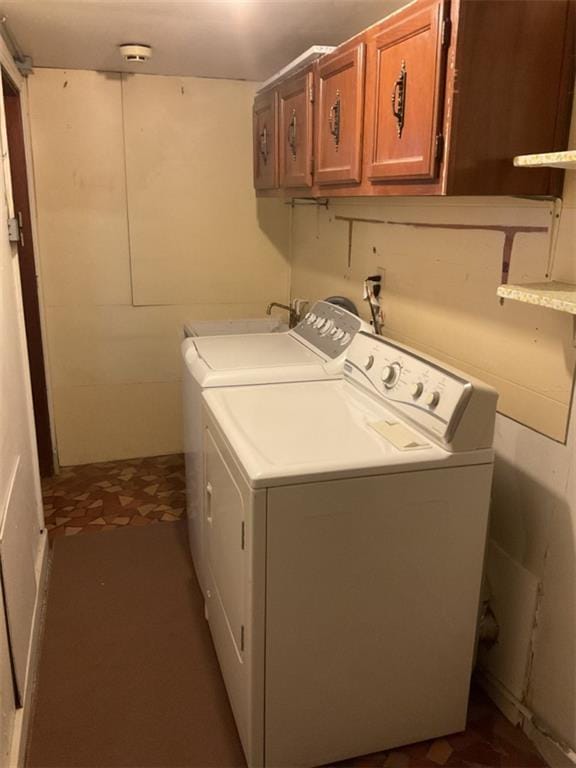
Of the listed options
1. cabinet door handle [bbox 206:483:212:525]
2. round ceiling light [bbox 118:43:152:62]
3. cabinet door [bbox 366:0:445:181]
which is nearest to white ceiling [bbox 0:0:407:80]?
round ceiling light [bbox 118:43:152:62]

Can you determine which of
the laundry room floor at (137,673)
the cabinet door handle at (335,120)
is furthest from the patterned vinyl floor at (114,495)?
the cabinet door handle at (335,120)

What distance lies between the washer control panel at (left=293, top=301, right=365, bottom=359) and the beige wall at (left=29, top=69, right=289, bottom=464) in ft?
3.36

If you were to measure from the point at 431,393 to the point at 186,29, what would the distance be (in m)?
1.80

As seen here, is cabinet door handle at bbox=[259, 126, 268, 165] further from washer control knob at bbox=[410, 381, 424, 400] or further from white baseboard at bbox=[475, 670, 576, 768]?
white baseboard at bbox=[475, 670, 576, 768]

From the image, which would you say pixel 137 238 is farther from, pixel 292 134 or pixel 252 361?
pixel 252 361

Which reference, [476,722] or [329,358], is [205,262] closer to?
[329,358]

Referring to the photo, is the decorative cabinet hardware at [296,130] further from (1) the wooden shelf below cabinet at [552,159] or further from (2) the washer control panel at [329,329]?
(1) the wooden shelf below cabinet at [552,159]

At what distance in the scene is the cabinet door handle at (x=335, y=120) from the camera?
7.01 feet

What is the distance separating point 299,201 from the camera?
3.54 metres

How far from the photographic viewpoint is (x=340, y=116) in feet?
6.96

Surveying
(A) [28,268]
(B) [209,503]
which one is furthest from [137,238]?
(B) [209,503]

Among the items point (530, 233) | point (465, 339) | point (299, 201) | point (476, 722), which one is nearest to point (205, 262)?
point (299, 201)

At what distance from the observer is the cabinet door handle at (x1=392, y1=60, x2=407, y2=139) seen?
1.71m

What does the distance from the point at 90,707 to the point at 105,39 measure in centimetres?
258
